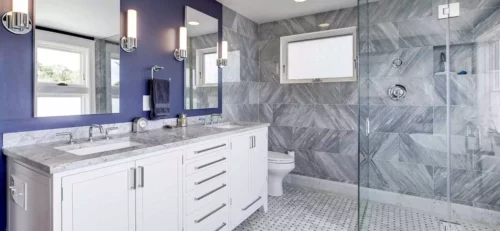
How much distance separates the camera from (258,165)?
2.55 m

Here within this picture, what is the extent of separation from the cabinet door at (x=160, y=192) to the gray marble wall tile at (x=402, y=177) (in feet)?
7.12

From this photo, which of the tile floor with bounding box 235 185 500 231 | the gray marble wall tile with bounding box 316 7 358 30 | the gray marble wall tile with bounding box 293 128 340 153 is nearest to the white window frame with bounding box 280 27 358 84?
the gray marble wall tile with bounding box 316 7 358 30

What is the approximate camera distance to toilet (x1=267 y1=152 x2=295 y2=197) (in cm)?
294

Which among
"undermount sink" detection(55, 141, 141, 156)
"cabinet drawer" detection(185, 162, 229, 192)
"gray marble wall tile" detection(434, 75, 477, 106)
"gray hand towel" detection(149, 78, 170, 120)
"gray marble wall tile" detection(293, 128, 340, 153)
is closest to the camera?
"undermount sink" detection(55, 141, 141, 156)

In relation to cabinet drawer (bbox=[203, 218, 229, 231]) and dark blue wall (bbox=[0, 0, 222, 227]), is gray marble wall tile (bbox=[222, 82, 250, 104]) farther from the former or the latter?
cabinet drawer (bbox=[203, 218, 229, 231])

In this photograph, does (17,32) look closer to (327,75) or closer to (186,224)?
(186,224)

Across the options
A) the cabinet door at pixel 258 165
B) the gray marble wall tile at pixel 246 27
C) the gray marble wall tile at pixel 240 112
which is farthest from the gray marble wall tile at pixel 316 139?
the gray marble wall tile at pixel 246 27

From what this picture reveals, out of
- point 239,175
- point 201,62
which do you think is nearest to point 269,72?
point 201,62

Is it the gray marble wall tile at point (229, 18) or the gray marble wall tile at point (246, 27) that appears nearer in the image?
the gray marble wall tile at point (229, 18)

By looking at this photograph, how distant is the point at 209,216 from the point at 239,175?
46cm

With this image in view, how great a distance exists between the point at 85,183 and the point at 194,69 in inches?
65.4

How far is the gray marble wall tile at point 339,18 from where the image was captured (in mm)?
3087

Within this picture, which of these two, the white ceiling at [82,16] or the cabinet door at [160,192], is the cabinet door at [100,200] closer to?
the cabinet door at [160,192]

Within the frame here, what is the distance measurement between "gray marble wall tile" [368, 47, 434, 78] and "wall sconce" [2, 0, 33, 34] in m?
2.76
